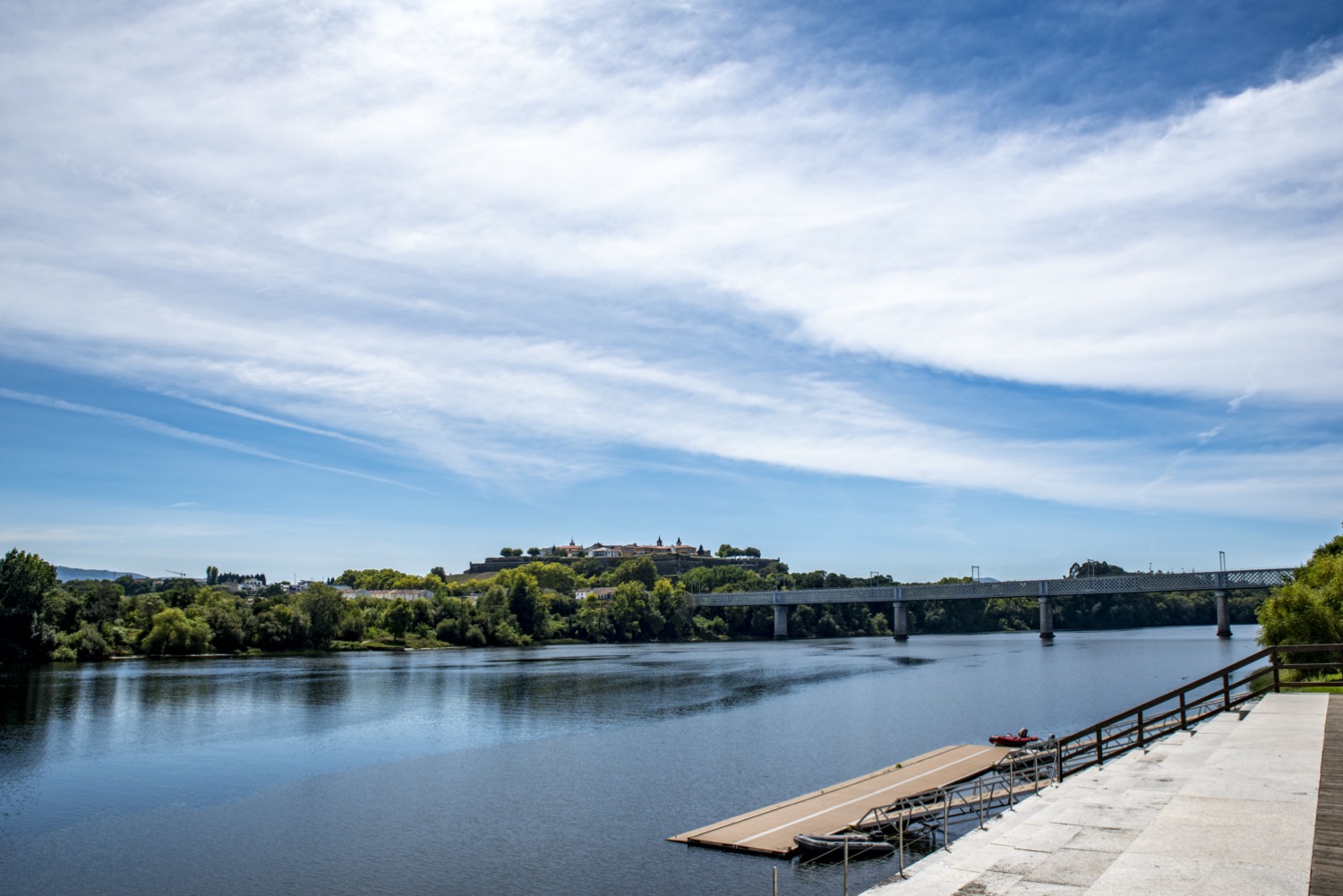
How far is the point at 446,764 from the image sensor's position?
5709 centimetres

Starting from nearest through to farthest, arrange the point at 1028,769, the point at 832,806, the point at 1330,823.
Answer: the point at 1330,823, the point at 1028,769, the point at 832,806

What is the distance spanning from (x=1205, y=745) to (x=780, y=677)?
292ft

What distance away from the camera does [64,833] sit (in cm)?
4088

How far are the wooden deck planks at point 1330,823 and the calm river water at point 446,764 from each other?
46.6 ft

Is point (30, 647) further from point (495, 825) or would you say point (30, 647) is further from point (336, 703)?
point (495, 825)

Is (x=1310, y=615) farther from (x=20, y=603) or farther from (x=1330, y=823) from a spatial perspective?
(x=20, y=603)

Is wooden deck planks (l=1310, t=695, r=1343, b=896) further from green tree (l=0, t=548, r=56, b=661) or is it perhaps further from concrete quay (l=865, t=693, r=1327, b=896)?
green tree (l=0, t=548, r=56, b=661)

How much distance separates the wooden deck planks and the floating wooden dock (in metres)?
13.5

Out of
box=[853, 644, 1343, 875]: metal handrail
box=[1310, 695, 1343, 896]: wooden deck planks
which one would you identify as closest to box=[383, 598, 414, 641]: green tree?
box=[853, 644, 1343, 875]: metal handrail

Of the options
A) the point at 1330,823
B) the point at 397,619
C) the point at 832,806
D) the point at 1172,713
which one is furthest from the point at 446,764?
the point at 397,619

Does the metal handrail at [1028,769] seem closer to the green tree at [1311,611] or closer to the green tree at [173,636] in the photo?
the green tree at [1311,611]

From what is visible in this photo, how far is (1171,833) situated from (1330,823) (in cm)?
323

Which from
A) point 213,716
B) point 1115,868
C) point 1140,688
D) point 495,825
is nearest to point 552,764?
point 495,825

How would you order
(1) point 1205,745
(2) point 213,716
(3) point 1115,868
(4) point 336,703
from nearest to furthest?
(3) point 1115,868 → (1) point 1205,745 → (2) point 213,716 → (4) point 336,703
